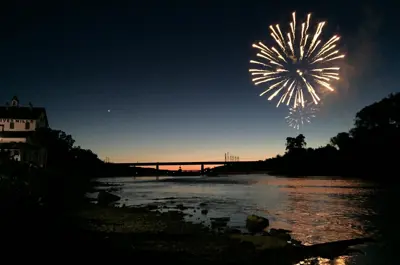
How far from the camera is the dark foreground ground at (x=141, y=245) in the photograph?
22188mm

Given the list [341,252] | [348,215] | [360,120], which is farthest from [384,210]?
[360,120]

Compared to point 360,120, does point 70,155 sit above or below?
below

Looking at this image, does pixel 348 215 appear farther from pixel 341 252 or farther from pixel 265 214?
pixel 341 252

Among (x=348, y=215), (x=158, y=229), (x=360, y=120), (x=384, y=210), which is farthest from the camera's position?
(x=360, y=120)

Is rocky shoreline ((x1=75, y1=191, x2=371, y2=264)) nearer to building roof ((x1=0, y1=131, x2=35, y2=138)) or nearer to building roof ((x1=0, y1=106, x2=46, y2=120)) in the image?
building roof ((x1=0, y1=131, x2=35, y2=138))

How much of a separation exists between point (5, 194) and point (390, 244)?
110 ft

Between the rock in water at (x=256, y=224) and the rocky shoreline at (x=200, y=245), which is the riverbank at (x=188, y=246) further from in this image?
the rock in water at (x=256, y=224)

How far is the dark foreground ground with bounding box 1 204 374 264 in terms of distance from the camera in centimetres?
2219

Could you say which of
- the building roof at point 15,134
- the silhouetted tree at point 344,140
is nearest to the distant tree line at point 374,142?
the silhouetted tree at point 344,140

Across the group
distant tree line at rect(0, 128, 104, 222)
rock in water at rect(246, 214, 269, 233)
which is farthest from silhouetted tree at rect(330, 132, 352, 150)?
rock in water at rect(246, 214, 269, 233)

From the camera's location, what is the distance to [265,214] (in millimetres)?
51969

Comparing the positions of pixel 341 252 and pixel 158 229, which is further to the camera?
pixel 158 229

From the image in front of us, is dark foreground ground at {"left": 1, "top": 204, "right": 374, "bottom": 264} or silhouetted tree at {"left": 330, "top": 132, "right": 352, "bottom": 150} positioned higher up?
silhouetted tree at {"left": 330, "top": 132, "right": 352, "bottom": 150}

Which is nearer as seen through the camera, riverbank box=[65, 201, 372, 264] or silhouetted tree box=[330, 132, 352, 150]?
riverbank box=[65, 201, 372, 264]
